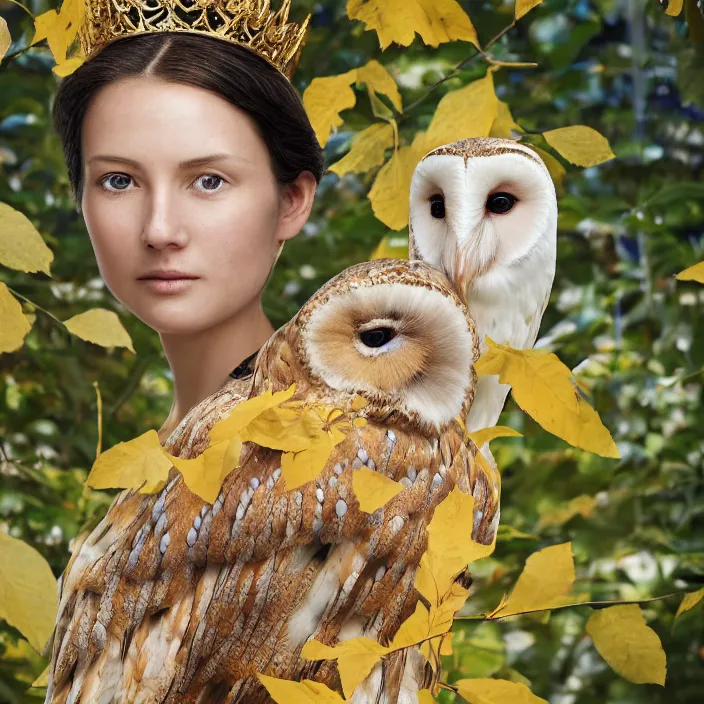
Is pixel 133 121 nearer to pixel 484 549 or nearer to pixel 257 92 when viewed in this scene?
pixel 257 92

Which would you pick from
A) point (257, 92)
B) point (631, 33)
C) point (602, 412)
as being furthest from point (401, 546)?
point (631, 33)

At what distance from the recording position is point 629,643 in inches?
32.0

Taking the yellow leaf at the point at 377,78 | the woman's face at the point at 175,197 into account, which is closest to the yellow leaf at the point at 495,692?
the woman's face at the point at 175,197

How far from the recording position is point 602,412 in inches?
56.6

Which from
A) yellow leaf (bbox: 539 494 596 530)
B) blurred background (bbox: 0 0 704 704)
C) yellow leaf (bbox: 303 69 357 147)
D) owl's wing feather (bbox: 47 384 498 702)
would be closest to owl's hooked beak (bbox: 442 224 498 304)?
owl's wing feather (bbox: 47 384 498 702)

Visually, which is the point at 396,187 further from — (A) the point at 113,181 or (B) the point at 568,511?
(B) the point at 568,511

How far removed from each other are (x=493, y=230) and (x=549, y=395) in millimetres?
147

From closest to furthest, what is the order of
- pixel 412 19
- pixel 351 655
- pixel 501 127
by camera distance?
pixel 351 655
pixel 412 19
pixel 501 127

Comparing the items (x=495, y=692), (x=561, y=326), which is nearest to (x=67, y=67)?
(x=495, y=692)

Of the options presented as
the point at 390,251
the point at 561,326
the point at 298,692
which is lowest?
the point at 561,326

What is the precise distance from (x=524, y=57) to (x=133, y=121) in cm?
73

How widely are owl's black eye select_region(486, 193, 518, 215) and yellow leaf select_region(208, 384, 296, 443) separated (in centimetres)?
24

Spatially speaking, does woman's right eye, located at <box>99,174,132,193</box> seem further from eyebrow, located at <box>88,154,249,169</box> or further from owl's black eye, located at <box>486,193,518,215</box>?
owl's black eye, located at <box>486,193,518,215</box>

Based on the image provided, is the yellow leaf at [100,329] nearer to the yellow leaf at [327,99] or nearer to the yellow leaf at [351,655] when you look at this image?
the yellow leaf at [327,99]
